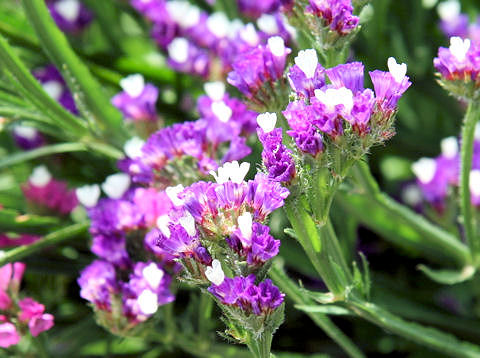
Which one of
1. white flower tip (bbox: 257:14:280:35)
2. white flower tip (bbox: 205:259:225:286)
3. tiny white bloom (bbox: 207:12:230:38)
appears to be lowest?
white flower tip (bbox: 205:259:225:286)

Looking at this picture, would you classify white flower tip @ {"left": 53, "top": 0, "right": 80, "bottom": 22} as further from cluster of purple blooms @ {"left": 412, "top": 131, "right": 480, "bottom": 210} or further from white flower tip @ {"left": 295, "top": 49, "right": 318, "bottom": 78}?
white flower tip @ {"left": 295, "top": 49, "right": 318, "bottom": 78}

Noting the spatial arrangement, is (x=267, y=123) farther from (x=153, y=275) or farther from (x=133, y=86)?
(x=133, y=86)

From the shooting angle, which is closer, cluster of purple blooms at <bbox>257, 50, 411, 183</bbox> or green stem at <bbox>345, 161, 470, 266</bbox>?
cluster of purple blooms at <bbox>257, 50, 411, 183</bbox>

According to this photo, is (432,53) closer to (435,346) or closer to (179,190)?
(435,346)

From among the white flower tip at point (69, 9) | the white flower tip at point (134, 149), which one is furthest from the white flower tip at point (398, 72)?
the white flower tip at point (69, 9)

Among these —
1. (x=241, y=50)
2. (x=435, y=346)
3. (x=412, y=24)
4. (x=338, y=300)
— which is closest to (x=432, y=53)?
(x=412, y=24)

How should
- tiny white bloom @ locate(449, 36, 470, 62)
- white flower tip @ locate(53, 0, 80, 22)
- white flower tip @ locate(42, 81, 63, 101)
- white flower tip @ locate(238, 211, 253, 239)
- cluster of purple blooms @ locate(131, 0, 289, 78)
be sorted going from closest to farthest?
1. white flower tip @ locate(238, 211, 253, 239)
2. tiny white bloom @ locate(449, 36, 470, 62)
3. cluster of purple blooms @ locate(131, 0, 289, 78)
4. white flower tip @ locate(42, 81, 63, 101)
5. white flower tip @ locate(53, 0, 80, 22)

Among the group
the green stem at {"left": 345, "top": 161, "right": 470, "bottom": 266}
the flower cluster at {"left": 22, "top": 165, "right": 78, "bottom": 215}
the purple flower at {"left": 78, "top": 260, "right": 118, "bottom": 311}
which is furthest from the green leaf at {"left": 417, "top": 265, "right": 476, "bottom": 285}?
the flower cluster at {"left": 22, "top": 165, "right": 78, "bottom": 215}
